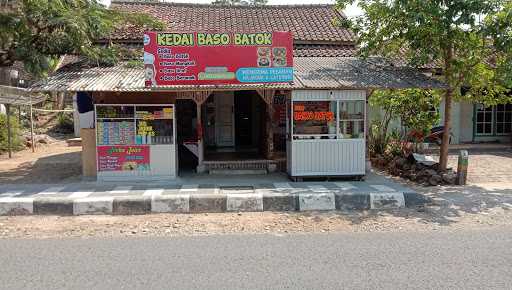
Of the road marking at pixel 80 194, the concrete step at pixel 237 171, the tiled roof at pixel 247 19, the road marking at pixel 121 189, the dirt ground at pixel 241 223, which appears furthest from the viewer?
the tiled roof at pixel 247 19

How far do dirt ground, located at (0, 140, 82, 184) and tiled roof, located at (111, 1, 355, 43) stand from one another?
14.3 ft

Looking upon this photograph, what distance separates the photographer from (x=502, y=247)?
5.73 meters

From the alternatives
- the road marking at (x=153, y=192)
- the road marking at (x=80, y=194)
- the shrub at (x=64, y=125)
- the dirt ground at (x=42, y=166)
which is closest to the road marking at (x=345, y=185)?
the road marking at (x=153, y=192)

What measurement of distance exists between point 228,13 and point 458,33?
28.7ft

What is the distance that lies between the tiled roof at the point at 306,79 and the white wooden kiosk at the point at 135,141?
0.73 meters

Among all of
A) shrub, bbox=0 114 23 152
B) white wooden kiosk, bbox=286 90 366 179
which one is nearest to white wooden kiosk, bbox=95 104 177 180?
white wooden kiosk, bbox=286 90 366 179

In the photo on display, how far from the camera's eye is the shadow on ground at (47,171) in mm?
10984

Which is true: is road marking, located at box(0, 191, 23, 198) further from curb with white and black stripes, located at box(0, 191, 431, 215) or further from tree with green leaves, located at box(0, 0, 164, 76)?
tree with green leaves, located at box(0, 0, 164, 76)

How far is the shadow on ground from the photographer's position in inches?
432

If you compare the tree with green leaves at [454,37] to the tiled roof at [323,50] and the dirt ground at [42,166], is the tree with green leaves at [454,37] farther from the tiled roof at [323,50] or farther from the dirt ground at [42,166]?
the dirt ground at [42,166]

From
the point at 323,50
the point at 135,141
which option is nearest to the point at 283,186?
the point at 135,141

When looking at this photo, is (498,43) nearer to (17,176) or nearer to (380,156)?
(380,156)

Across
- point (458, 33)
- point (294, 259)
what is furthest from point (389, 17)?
point (294, 259)

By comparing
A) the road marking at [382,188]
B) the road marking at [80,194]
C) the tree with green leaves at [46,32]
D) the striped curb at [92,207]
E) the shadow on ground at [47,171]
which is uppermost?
the tree with green leaves at [46,32]
